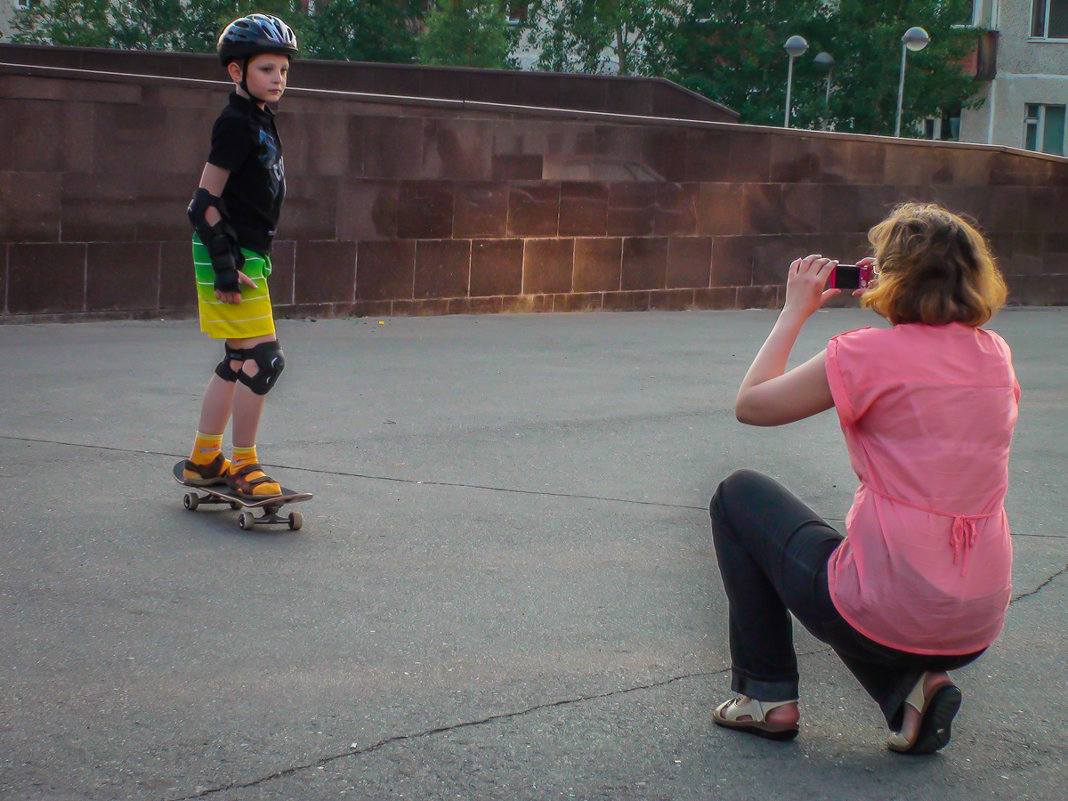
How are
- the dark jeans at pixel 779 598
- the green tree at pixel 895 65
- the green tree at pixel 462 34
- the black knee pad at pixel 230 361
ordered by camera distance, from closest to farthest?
the dark jeans at pixel 779 598 < the black knee pad at pixel 230 361 < the green tree at pixel 462 34 < the green tree at pixel 895 65

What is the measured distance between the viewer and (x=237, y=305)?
503cm

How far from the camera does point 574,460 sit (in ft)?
21.3

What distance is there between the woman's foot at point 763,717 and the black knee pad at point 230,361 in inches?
97.1

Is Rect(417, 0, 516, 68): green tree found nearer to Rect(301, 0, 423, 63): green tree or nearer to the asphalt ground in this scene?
Rect(301, 0, 423, 63): green tree

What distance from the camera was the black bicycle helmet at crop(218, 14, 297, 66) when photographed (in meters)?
4.83

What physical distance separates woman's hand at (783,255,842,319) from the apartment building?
40825 millimetres

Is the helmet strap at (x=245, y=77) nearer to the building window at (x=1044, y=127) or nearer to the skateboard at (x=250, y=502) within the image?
the skateboard at (x=250, y=502)

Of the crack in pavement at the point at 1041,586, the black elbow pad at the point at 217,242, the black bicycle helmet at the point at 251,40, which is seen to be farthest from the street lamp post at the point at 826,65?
the black elbow pad at the point at 217,242

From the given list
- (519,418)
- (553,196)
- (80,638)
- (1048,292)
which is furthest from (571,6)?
(80,638)

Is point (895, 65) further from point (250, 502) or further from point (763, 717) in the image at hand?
point (763, 717)

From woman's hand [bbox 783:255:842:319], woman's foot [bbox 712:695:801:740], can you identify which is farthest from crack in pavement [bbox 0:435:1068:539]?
woman's hand [bbox 783:255:842:319]

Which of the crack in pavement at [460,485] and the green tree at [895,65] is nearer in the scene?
the crack in pavement at [460,485]

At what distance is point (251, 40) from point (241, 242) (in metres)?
0.70

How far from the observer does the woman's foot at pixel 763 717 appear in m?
3.26
